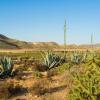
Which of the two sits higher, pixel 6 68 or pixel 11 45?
pixel 11 45

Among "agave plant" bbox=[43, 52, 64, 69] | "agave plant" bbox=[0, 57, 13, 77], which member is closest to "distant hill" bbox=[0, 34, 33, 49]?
"agave plant" bbox=[43, 52, 64, 69]

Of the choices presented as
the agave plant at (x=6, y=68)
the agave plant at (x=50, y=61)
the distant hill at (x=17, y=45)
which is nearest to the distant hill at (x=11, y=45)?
the distant hill at (x=17, y=45)

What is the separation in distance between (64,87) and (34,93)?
1.73 metres

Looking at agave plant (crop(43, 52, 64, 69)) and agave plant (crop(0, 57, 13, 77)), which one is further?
agave plant (crop(43, 52, 64, 69))

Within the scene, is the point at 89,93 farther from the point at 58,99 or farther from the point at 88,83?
the point at 58,99

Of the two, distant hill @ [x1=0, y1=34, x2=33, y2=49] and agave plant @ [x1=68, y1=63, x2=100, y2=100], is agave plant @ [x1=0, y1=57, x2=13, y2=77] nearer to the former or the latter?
agave plant @ [x1=68, y1=63, x2=100, y2=100]

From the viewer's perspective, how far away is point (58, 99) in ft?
34.4

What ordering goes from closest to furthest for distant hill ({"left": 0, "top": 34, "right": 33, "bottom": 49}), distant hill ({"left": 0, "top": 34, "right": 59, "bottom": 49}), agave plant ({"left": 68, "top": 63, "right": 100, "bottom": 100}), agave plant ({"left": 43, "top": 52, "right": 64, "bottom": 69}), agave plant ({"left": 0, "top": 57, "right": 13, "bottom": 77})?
agave plant ({"left": 68, "top": 63, "right": 100, "bottom": 100}), agave plant ({"left": 0, "top": 57, "right": 13, "bottom": 77}), agave plant ({"left": 43, "top": 52, "right": 64, "bottom": 69}), distant hill ({"left": 0, "top": 34, "right": 33, "bottom": 49}), distant hill ({"left": 0, "top": 34, "right": 59, "bottom": 49})

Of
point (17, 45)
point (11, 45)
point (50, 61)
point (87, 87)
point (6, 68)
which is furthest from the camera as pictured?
point (17, 45)

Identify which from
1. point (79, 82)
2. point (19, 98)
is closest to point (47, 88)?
point (19, 98)

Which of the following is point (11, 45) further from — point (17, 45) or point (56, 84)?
point (56, 84)

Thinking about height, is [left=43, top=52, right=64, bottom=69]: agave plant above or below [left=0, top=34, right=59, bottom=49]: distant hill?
below

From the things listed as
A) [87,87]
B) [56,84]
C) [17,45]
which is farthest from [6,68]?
[17,45]

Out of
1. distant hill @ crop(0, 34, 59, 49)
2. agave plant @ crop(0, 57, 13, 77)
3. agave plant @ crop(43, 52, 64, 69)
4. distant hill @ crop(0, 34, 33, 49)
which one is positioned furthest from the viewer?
distant hill @ crop(0, 34, 59, 49)
